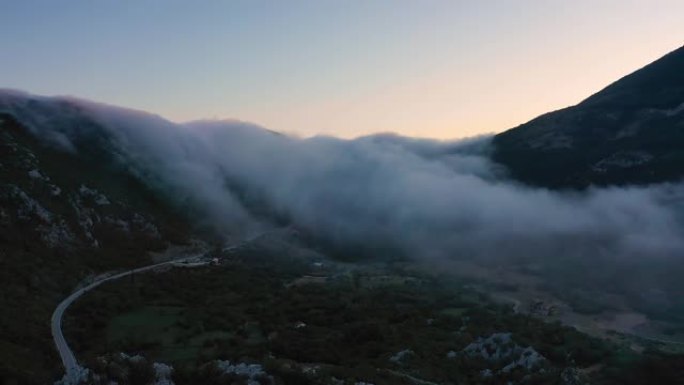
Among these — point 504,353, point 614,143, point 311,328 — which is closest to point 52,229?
point 311,328

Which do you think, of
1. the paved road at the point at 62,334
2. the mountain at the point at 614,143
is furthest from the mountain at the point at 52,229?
the mountain at the point at 614,143

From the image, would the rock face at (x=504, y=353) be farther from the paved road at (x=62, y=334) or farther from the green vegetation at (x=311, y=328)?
the paved road at (x=62, y=334)

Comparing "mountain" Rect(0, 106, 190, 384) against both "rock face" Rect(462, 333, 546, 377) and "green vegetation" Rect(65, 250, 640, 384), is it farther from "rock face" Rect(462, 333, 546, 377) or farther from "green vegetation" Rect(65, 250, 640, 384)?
"rock face" Rect(462, 333, 546, 377)

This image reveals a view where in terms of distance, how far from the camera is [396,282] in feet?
353

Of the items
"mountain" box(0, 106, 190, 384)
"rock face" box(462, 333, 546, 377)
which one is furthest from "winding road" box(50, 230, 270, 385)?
"rock face" box(462, 333, 546, 377)

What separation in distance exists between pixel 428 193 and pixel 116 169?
84799 millimetres

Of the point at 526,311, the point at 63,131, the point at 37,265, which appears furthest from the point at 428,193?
the point at 37,265

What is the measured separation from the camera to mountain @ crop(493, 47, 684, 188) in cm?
15175

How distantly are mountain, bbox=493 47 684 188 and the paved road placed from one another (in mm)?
100649

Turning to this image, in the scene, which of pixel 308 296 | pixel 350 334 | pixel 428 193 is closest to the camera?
pixel 350 334

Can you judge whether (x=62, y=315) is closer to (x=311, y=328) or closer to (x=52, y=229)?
(x=311, y=328)

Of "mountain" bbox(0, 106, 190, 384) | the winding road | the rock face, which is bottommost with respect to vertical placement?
the rock face

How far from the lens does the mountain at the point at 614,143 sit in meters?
152

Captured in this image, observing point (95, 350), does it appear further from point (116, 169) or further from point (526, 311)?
point (116, 169)
